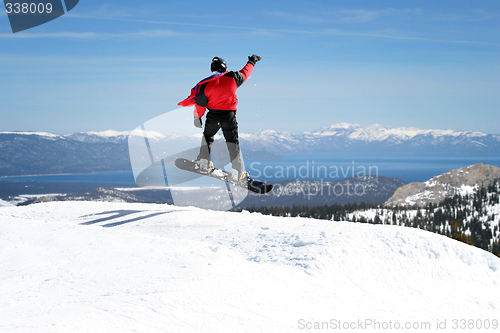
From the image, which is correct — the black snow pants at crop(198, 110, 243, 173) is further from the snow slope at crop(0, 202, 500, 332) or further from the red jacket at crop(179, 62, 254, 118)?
the snow slope at crop(0, 202, 500, 332)

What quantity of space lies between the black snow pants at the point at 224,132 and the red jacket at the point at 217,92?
24cm

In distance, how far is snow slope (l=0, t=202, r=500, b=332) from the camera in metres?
6.84

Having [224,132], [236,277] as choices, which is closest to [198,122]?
[224,132]

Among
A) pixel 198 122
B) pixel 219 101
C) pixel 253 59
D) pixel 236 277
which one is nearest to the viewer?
pixel 236 277

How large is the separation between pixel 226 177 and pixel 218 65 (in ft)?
14.4

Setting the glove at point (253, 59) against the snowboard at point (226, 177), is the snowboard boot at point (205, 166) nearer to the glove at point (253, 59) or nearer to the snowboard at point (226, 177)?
the snowboard at point (226, 177)

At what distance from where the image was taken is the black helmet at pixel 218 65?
1167 cm

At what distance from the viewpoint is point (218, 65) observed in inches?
459

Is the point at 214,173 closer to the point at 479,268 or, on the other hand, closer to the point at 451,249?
the point at 451,249

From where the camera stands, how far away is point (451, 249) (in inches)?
452

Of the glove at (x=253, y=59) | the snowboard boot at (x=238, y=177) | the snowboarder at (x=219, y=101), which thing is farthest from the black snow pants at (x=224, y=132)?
the glove at (x=253, y=59)

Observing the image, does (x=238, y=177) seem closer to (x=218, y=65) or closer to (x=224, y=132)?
(x=224, y=132)

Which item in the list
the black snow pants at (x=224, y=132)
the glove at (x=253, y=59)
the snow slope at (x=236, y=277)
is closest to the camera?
the snow slope at (x=236, y=277)

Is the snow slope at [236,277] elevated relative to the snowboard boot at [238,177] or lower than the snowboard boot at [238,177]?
lower
